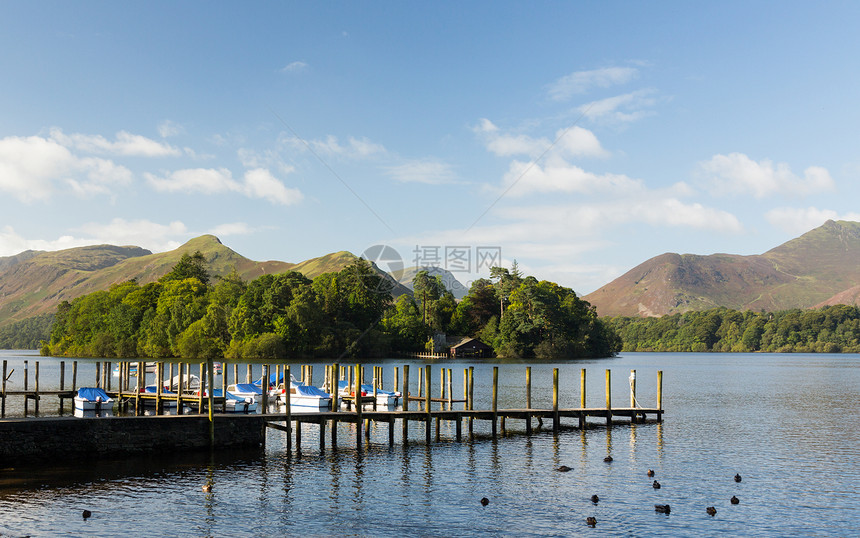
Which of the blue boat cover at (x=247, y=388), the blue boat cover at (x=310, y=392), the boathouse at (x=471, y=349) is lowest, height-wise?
the boathouse at (x=471, y=349)

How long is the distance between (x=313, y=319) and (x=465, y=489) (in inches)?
4049

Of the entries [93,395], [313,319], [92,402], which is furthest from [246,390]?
[313,319]

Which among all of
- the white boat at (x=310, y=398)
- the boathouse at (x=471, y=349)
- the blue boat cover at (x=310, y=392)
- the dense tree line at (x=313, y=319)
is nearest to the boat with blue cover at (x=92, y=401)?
the white boat at (x=310, y=398)

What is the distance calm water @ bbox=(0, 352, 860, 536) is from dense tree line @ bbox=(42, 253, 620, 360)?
89.3m

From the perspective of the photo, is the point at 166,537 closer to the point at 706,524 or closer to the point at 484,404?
the point at 706,524

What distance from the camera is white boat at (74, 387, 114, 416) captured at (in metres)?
40.6

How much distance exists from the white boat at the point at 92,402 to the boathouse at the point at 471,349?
108m

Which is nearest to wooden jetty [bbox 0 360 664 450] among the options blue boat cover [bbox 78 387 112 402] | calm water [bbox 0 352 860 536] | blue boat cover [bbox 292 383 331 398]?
A: calm water [bbox 0 352 860 536]

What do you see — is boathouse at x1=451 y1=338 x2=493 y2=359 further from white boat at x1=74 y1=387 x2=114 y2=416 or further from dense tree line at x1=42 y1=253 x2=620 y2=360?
white boat at x1=74 y1=387 x2=114 y2=416

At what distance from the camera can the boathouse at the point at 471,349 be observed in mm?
147750

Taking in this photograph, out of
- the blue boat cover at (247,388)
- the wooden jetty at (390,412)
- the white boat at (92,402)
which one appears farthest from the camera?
the blue boat cover at (247,388)

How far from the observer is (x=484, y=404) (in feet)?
175

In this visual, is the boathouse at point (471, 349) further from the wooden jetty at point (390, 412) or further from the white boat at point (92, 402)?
the white boat at point (92, 402)

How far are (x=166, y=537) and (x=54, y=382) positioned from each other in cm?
6405
